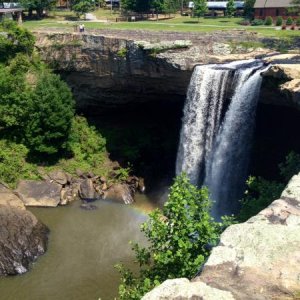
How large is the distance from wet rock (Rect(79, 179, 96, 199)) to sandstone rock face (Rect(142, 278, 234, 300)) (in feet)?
80.2

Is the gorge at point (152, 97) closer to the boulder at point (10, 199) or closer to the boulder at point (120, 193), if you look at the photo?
the boulder at point (120, 193)

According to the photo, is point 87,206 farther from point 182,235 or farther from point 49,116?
point 182,235

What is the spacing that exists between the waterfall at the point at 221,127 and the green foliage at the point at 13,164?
1220 centimetres

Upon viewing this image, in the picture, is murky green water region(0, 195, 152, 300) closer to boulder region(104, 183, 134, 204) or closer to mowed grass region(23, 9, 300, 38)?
boulder region(104, 183, 134, 204)

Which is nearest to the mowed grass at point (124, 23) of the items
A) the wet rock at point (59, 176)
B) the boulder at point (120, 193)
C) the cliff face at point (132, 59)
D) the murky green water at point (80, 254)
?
the cliff face at point (132, 59)

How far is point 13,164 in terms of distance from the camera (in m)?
33.2

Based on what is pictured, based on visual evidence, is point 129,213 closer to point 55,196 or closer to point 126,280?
point 55,196

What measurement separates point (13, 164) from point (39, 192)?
322cm

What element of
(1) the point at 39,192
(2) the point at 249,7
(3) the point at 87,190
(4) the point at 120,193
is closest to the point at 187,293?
(4) the point at 120,193

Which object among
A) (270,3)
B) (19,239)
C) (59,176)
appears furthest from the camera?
(270,3)

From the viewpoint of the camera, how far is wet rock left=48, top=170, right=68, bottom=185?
33.3m

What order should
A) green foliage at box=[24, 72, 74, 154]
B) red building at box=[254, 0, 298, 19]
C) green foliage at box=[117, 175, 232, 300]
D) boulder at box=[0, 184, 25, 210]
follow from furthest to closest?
red building at box=[254, 0, 298, 19], green foliage at box=[24, 72, 74, 154], boulder at box=[0, 184, 25, 210], green foliage at box=[117, 175, 232, 300]

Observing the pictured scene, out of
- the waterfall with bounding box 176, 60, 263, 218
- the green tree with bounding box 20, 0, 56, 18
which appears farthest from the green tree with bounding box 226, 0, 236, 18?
the waterfall with bounding box 176, 60, 263, 218

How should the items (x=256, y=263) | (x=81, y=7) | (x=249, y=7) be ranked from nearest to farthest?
(x=256, y=263), (x=81, y=7), (x=249, y=7)
